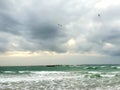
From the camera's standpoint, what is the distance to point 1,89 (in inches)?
679

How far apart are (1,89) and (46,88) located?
10.3 feet

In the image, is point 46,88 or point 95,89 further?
point 46,88

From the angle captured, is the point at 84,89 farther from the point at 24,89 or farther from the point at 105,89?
the point at 24,89

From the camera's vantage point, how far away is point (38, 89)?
1720cm

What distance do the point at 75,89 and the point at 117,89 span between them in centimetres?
278

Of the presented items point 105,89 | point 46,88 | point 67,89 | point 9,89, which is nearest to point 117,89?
point 105,89

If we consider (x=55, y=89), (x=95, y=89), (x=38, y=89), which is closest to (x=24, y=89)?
(x=38, y=89)

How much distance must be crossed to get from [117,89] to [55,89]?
4135 millimetres

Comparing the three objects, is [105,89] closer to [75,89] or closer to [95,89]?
[95,89]

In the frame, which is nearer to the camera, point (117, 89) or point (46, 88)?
point (117, 89)

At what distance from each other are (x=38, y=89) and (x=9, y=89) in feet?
6.71

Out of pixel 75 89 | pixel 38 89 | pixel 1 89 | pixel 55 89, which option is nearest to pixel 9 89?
pixel 1 89

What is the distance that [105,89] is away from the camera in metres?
16.7

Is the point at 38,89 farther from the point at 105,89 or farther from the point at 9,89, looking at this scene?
the point at 105,89
